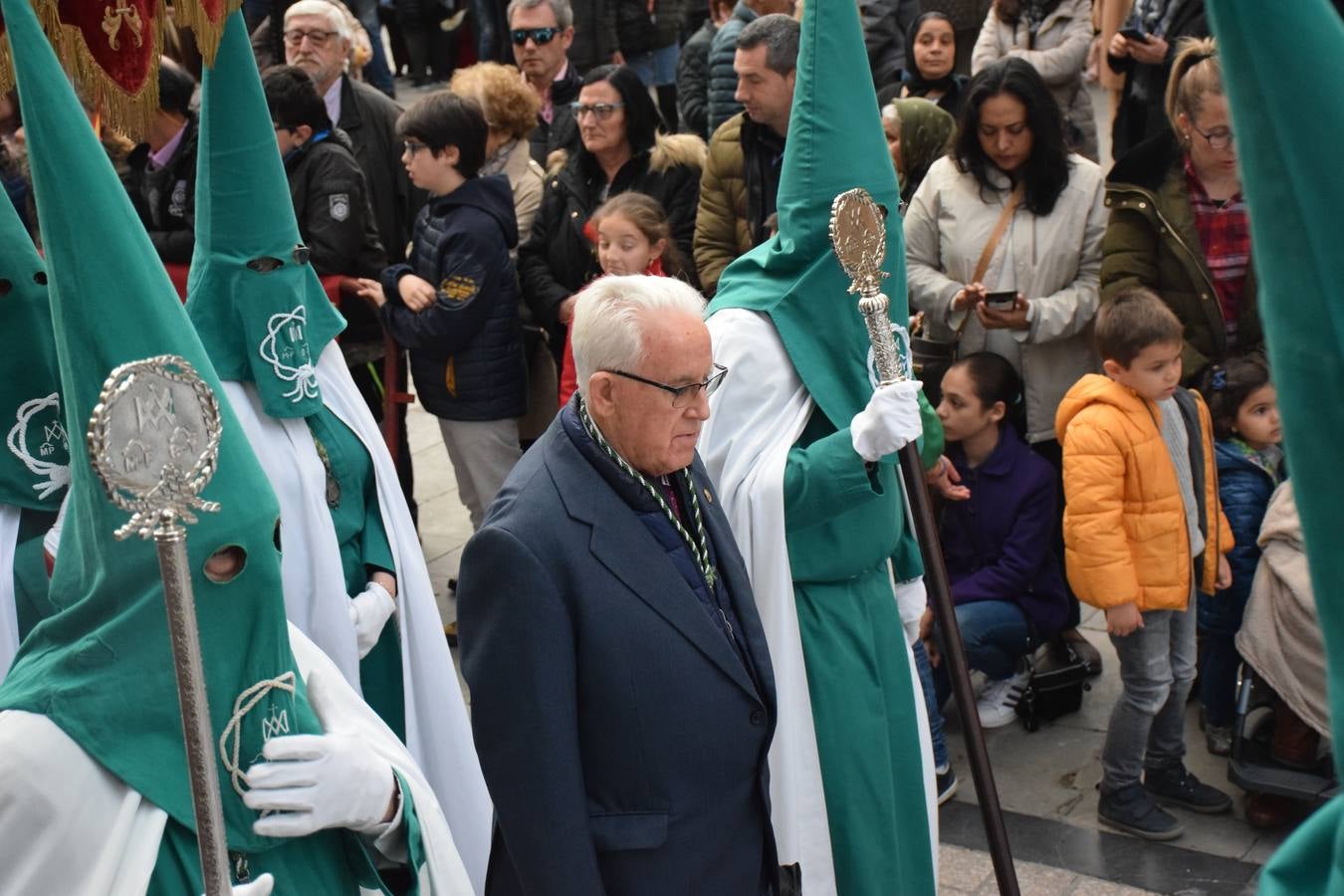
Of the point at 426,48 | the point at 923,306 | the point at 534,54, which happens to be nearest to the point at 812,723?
the point at 923,306

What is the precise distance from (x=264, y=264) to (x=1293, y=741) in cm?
324

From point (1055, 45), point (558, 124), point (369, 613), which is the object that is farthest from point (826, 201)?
point (1055, 45)

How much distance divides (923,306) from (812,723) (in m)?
2.31

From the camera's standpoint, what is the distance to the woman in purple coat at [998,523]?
17.3ft

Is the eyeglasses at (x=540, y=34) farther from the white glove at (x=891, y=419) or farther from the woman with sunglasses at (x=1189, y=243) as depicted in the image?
the white glove at (x=891, y=419)

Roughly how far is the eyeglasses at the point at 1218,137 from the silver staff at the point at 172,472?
391 cm

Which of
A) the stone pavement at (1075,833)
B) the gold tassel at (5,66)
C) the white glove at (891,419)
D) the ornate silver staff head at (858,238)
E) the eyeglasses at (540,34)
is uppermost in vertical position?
the gold tassel at (5,66)

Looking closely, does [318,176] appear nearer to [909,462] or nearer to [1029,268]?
[1029,268]

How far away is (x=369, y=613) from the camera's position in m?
3.91

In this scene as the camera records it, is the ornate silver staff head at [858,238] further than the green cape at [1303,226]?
Yes

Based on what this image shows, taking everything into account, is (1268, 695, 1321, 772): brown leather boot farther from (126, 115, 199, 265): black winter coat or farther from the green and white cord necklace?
(126, 115, 199, 265): black winter coat

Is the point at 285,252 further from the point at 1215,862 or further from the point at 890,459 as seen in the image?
the point at 1215,862

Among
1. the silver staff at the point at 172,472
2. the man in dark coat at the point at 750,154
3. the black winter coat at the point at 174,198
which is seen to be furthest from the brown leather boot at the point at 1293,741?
the black winter coat at the point at 174,198

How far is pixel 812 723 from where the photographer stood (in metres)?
3.71
